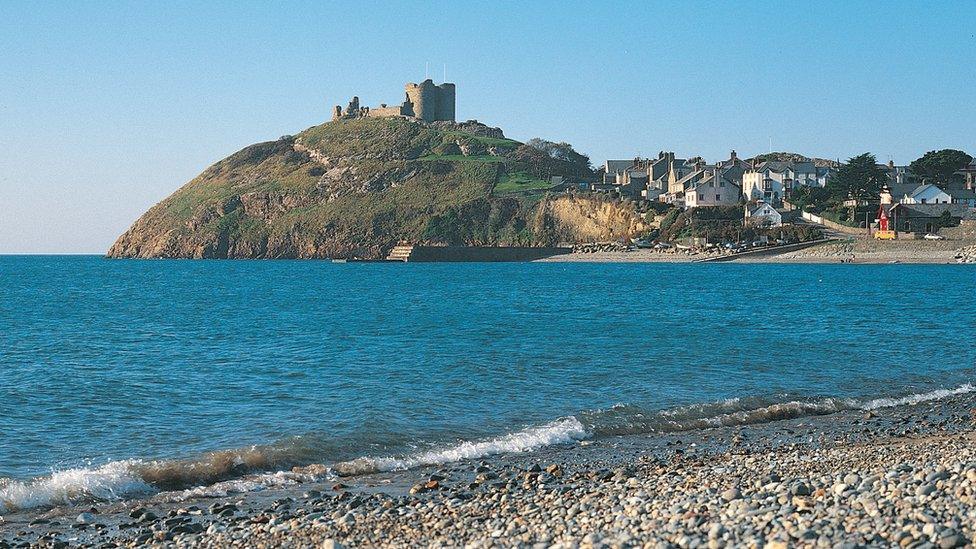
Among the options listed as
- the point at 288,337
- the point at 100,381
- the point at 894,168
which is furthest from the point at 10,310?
the point at 894,168

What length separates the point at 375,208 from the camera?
174250 mm

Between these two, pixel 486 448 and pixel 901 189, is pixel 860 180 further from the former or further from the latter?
pixel 486 448

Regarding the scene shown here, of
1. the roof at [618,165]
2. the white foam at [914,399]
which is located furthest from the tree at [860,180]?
the white foam at [914,399]

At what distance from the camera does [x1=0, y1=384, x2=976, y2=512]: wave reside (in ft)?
46.8

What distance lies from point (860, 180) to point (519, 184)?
63935mm

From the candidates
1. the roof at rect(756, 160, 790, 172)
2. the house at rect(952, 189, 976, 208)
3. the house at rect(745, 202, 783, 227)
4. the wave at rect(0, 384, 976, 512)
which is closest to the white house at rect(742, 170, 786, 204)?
the roof at rect(756, 160, 790, 172)

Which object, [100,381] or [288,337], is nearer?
[100,381]

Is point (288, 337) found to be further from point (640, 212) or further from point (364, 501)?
point (640, 212)

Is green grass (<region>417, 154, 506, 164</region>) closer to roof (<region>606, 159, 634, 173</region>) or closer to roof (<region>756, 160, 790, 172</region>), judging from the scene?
roof (<region>606, 159, 634, 173</region>)

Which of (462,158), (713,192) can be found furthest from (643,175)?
(462,158)

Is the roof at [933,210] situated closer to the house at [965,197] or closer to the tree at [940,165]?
the house at [965,197]

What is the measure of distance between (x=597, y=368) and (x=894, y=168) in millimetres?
144824

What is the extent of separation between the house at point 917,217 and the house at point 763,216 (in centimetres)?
1406

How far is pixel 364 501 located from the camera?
508 inches
